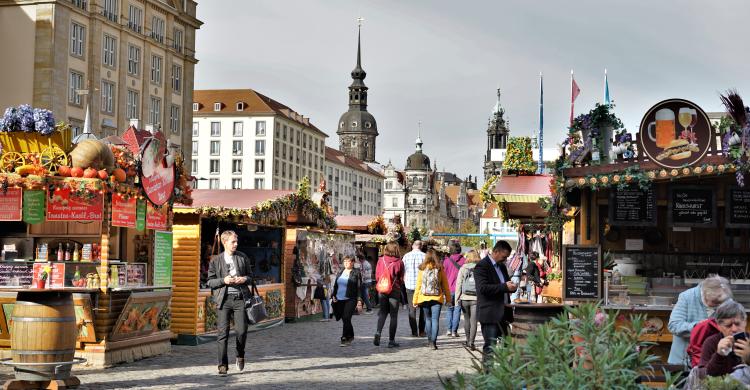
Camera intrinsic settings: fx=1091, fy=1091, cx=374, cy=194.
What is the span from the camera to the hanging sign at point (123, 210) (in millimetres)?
15023

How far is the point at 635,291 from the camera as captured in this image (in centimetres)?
Answer: 1306

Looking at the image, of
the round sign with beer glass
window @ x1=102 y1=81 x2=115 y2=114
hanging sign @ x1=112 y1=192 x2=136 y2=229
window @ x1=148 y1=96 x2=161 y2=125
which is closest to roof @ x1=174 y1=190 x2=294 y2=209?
hanging sign @ x1=112 y1=192 x2=136 y2=229

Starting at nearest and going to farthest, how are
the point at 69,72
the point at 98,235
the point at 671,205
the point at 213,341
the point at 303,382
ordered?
the point at 303,382 → the point at 671,205 → the point at 98,235 → the point at 213,341 → the point at 69,72

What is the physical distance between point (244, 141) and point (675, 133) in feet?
337

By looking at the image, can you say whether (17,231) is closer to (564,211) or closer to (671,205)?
(564,211)

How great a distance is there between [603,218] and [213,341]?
25.5 ft

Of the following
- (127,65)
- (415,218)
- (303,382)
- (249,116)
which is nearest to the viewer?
(303,382)

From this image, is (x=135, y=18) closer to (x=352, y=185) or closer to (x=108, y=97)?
(x=108, y=97)

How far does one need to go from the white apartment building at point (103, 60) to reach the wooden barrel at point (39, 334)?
36799 mm

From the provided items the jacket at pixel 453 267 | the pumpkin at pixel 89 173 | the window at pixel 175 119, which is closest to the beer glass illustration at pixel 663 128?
the pumpkin at pixel 89 173

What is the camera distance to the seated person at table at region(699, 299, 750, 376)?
6.44 metres

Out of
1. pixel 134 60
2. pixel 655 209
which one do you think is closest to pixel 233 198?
pixel 655 209

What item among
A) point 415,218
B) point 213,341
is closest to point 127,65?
point 213,341

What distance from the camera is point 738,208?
14227 millimetres
